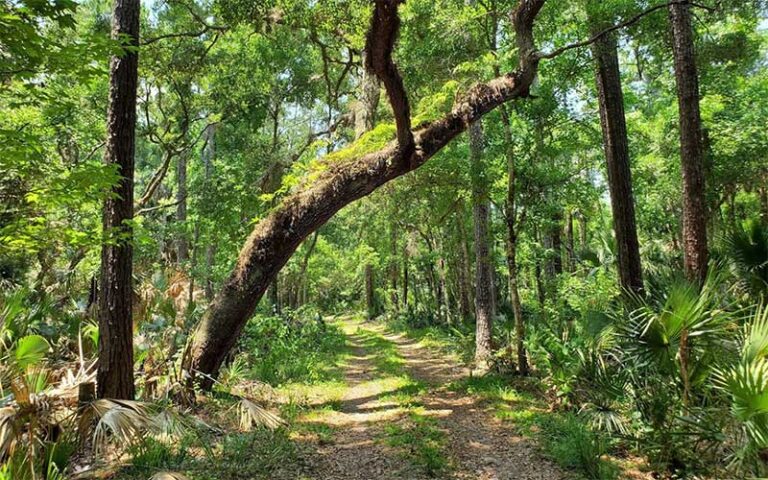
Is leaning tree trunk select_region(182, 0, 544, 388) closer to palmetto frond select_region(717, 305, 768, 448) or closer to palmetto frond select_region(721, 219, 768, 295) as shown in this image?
palmetto frond select_region(721, 219, 768, 295)

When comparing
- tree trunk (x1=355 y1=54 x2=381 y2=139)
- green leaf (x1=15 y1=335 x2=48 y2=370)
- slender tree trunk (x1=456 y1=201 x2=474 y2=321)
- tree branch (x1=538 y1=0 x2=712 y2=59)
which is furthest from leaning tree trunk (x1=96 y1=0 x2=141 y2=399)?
slender tree trunk (x1=456 y1=201 x2=474 y2=321)

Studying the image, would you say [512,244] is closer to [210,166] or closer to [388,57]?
[388,57]

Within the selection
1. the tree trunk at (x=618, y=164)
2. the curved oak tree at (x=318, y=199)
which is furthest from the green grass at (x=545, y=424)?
the curved oak tree at (x=318, y=199)

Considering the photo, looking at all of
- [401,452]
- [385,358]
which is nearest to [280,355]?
[385,358]

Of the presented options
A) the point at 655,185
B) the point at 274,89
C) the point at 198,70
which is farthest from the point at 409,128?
the point at 655,185

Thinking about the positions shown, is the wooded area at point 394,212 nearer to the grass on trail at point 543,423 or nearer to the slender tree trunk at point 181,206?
the grass on trail at point 543,423

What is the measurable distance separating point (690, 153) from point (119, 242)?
26.5 feet

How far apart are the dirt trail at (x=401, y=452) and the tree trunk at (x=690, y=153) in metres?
3.69

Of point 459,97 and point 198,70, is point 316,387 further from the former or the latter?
point 198,70

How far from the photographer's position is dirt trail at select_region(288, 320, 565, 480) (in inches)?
195

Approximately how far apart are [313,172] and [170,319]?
405 cm

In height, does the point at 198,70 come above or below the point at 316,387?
above

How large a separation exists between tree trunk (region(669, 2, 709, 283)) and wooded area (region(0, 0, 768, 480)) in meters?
0.03

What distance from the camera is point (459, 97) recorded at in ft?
26.0
